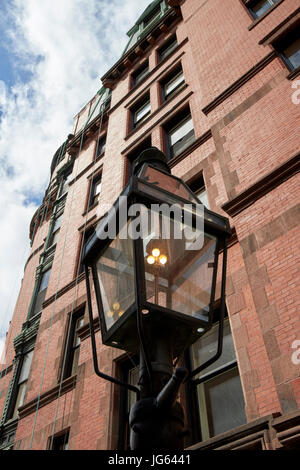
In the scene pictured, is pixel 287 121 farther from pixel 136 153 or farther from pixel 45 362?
pixel 45 362

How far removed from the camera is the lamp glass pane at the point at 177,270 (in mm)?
2488

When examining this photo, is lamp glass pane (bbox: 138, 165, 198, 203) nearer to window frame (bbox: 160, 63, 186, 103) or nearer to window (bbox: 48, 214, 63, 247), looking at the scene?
window frame (bbox: 160, 63, 186, 103)

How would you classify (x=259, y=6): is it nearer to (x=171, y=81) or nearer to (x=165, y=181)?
(x=171, y=81)

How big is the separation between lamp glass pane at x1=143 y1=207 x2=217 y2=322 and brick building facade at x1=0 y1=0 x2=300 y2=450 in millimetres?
904

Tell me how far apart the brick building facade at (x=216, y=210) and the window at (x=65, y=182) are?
186 centimetres

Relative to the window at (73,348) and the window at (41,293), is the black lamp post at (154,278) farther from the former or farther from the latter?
the window at (41,293)

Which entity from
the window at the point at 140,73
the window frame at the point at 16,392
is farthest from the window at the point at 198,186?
the window at the point at 140,73

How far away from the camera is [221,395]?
581 cm

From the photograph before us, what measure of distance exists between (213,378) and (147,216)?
14.4 ft

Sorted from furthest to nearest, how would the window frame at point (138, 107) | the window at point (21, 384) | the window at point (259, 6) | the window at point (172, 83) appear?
the window frame at point (138, 107), the window at point (172, 83), the window at point (21, 384), the window at point (259, 6)

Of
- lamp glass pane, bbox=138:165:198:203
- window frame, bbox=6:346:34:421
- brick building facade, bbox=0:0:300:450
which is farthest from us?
window frame, bbox=6:346:34:421

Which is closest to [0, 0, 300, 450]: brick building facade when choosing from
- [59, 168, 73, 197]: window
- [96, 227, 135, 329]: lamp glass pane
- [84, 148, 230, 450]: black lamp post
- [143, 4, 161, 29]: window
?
[84, 148, 230, 450]: black lamp post

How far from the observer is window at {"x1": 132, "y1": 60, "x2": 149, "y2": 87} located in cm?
1801

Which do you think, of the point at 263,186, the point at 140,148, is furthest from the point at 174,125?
the point at 263,186
